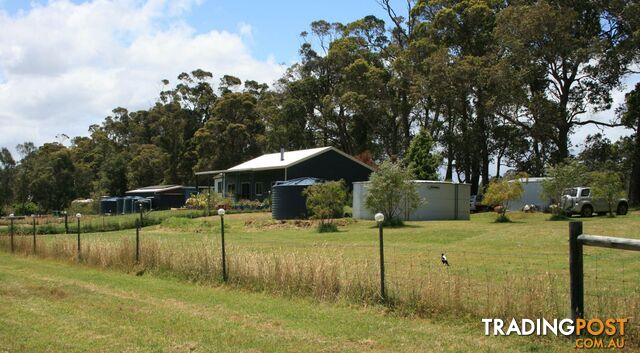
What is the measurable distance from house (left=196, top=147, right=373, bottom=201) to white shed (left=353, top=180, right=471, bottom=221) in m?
12.7

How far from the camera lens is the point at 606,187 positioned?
31844mm

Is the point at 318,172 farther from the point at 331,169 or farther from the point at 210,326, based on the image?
the point at 210,326

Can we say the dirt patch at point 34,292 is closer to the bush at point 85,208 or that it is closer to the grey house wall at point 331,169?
the grey house wall at point 331,169

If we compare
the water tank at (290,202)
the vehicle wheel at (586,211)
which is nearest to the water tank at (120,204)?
the water tank at (290,202)

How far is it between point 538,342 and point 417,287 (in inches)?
84.4

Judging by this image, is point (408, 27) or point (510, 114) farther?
point (408, 27)

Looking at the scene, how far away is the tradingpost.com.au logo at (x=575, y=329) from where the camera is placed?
6.46 metres

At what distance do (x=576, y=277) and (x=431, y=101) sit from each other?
47.4 m

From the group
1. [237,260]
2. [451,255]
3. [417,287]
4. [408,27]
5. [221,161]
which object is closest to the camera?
[417,287]

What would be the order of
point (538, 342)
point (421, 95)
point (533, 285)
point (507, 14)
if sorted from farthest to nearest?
point (421, 95) → point (507, 14) → point (533, 285) → point (538, 342)

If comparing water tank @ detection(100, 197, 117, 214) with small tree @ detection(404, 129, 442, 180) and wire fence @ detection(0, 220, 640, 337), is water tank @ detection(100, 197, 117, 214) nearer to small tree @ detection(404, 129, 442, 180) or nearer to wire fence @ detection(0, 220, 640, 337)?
small tree @ detection(404, 129, 442, 180)

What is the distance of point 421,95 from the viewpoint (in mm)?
48000

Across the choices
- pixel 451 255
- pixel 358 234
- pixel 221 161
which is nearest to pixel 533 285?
pixel 451 255

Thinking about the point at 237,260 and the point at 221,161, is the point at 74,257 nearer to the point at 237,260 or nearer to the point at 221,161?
the point at 237,260
